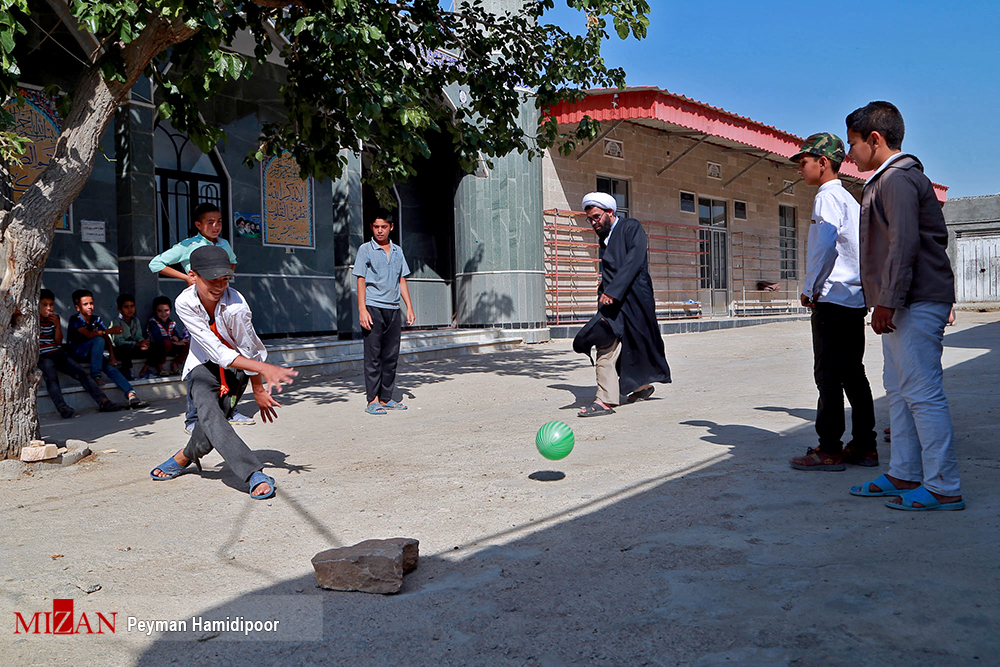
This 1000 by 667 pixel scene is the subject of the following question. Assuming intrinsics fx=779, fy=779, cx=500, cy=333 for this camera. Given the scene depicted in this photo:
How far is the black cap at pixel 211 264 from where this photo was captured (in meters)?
4.25

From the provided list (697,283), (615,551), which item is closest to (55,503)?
(615,551)

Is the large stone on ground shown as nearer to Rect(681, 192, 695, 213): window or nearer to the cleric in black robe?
the cleric in black robe

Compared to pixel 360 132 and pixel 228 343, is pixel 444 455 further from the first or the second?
pixel 360 132

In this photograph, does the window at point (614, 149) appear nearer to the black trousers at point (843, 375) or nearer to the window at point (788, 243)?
the window at point (788, 243)

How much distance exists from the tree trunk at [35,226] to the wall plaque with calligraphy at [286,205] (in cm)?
746

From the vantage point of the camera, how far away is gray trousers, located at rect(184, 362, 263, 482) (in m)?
4.32

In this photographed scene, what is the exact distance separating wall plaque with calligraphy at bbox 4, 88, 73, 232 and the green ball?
26.2 ft

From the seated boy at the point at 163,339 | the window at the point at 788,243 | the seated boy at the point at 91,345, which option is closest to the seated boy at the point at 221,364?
the seated boy at the point at 91,345

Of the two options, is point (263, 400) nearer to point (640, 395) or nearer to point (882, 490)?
point (882, 490)

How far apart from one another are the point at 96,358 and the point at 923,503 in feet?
24.6

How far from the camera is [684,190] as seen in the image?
1978 cm

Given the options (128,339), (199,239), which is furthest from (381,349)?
(128,339)

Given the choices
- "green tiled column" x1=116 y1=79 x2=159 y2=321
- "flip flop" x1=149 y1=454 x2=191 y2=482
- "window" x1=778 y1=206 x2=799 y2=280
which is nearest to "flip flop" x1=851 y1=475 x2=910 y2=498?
"flip flop" x1=149 y1=454 x2=191 y2=482

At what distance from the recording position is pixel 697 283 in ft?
66.3
